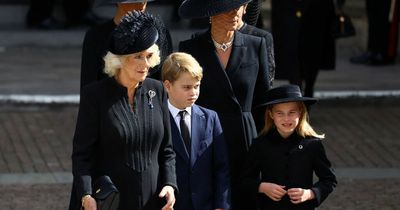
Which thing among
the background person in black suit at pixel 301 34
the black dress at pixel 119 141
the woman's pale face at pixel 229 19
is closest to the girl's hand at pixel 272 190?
the black dress at pixel 119 141

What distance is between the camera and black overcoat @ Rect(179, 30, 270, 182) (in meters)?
7.22

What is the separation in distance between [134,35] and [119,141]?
0.54 meters

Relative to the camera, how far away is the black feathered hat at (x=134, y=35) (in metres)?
6.36

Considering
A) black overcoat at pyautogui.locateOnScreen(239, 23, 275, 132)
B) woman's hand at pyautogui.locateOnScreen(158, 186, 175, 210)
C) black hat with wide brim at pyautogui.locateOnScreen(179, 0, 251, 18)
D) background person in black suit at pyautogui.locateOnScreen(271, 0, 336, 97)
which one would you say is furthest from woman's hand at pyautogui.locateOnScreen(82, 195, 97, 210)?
background person in black suit at pyautogui.locateOnScreen(271, 0, 336, 97)

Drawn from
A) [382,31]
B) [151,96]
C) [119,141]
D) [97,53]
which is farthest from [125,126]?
[382,31]

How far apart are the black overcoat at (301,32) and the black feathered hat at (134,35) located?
609cm

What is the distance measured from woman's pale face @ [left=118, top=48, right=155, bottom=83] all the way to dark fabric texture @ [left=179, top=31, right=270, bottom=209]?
0.89 meters

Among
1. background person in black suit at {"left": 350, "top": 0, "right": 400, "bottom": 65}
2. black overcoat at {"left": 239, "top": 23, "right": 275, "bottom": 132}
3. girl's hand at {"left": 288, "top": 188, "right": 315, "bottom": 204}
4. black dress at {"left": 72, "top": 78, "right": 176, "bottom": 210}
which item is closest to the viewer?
black dress at {"left": 72, "top": 78, "right": 176, "bottom": 210}

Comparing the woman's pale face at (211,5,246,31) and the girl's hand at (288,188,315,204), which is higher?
the woman's pale face at (211,5,246,31)

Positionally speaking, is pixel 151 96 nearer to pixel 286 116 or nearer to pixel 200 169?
pixel 200 169

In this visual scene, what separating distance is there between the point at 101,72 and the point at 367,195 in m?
3.79

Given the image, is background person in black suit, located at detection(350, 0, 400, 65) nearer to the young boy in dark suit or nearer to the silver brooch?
the young boy in dark suit

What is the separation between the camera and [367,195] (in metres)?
10.3

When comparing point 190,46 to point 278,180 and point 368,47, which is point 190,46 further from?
point 368,47
